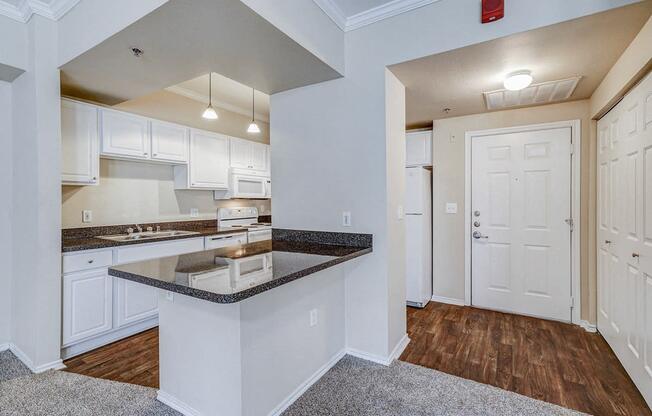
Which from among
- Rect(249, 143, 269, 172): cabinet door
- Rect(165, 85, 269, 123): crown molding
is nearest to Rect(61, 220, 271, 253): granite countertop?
Rect(249, 143, 269, 172): cabinet door

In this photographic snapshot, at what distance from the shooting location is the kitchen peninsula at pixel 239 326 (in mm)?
1506

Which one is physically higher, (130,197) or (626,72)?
(626,72)

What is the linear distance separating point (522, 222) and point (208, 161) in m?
3.74

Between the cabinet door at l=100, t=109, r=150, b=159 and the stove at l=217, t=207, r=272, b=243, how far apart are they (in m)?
1.44

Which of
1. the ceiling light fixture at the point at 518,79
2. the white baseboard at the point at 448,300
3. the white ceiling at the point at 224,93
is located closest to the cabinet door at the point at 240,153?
the white ceiling at the point at 224,93

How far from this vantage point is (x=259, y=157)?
4824 millimetres

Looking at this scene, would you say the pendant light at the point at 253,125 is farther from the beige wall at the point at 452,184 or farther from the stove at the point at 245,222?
the beige wall at the point at 452,184

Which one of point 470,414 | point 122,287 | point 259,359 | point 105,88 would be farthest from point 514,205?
point 105,88

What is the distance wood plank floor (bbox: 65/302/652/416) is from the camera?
6.56 ft

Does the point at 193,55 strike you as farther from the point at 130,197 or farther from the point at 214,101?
the point at 214,101

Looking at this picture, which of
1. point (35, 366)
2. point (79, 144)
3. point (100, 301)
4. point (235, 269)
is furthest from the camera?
point (79, 144)

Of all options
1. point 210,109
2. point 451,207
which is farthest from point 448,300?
point 210,109

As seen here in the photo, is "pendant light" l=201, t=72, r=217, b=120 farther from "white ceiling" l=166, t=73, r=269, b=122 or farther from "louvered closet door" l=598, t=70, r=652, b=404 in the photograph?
"louvered closet door" l=598, t=70, r=652, b=404

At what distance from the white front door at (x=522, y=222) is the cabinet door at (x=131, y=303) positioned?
3.43 m
